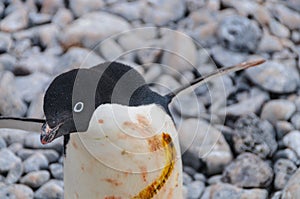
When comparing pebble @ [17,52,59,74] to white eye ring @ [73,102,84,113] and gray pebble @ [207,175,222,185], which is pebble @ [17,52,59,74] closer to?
gray pebble @ [207,175,222,185]

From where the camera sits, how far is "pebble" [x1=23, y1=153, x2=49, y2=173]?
1769mm

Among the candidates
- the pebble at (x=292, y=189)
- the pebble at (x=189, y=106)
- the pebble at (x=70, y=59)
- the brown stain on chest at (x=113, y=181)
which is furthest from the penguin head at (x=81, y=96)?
the pebble at (x=70, y=59)

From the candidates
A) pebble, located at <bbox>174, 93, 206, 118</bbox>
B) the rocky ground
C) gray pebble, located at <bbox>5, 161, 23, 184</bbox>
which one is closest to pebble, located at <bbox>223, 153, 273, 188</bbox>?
the rocky ground

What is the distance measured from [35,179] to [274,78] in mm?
712

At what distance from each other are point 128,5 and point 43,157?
25.4 inches

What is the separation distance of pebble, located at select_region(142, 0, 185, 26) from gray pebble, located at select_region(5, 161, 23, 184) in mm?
674

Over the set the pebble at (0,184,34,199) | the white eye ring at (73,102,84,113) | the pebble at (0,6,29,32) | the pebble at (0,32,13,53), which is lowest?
the pebble at (0,32,13,53)

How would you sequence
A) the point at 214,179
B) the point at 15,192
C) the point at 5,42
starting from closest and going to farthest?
the point at 15,192 → the point at 214,179 → the point at 5,42

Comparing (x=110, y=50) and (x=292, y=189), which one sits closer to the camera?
(x=292, y=189)

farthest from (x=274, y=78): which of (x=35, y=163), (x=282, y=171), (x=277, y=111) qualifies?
(x=35, y=163)

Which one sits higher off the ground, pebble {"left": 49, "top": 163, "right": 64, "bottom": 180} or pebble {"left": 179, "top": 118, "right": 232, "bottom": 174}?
pebble {"left": 179, "top": 118, "right": 232, "bottom": 174}

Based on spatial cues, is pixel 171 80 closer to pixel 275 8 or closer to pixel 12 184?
pixel 12 184

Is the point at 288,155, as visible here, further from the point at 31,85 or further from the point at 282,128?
the point at 31,85

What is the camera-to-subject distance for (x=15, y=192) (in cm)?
168
